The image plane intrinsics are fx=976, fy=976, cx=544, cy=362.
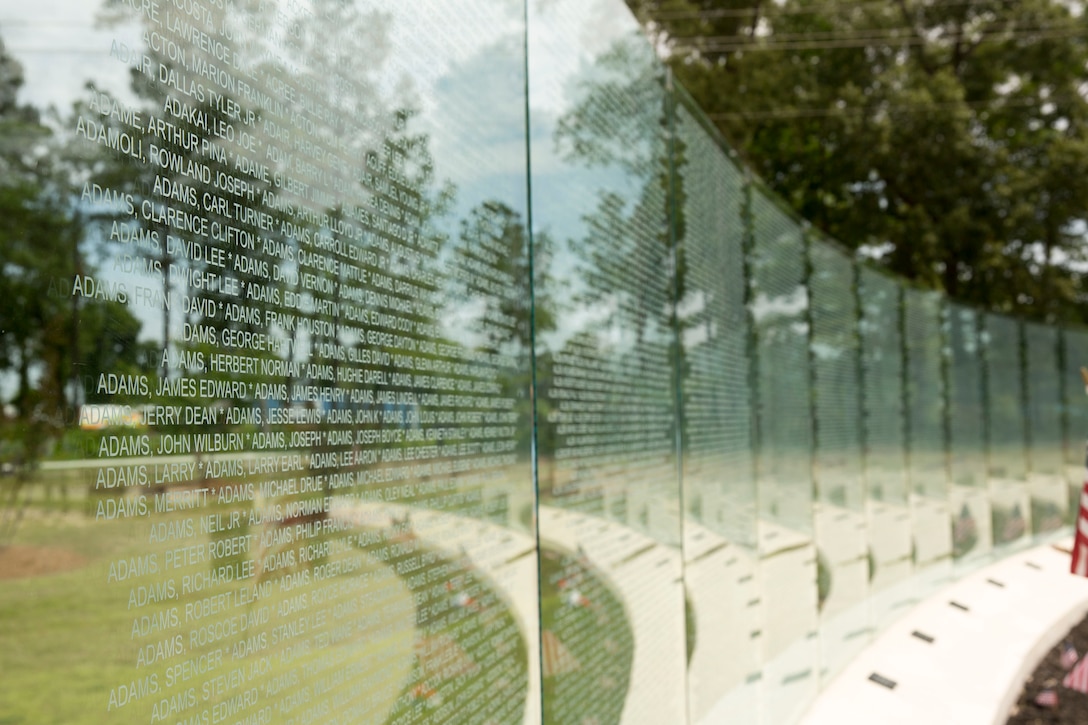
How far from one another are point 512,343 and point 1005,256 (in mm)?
20618

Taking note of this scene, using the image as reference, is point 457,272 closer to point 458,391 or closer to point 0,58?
point 458,391

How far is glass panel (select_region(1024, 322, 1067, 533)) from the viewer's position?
13727 mm

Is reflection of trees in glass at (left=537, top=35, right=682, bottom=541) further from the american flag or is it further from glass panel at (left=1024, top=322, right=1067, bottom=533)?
glass panel at (left=1024, top=322, right=1067, bottom=533)

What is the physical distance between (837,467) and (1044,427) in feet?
29.9

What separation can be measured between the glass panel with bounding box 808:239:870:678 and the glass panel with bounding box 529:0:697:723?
9.41 feet

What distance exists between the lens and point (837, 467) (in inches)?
275

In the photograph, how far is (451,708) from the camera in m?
2.06

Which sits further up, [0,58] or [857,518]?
[0,58]

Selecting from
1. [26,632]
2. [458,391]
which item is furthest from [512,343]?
[26,632]

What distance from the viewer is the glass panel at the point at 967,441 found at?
1096 centimetres

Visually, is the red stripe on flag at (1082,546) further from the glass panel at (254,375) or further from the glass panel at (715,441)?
the glass panel at (254,375)

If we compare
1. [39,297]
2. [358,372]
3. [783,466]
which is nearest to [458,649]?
[358,372]

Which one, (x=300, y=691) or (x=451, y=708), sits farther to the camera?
(x=451, y=708)

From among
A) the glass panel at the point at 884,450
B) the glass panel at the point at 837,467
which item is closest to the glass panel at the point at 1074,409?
the glass panel at the point at 884,450
